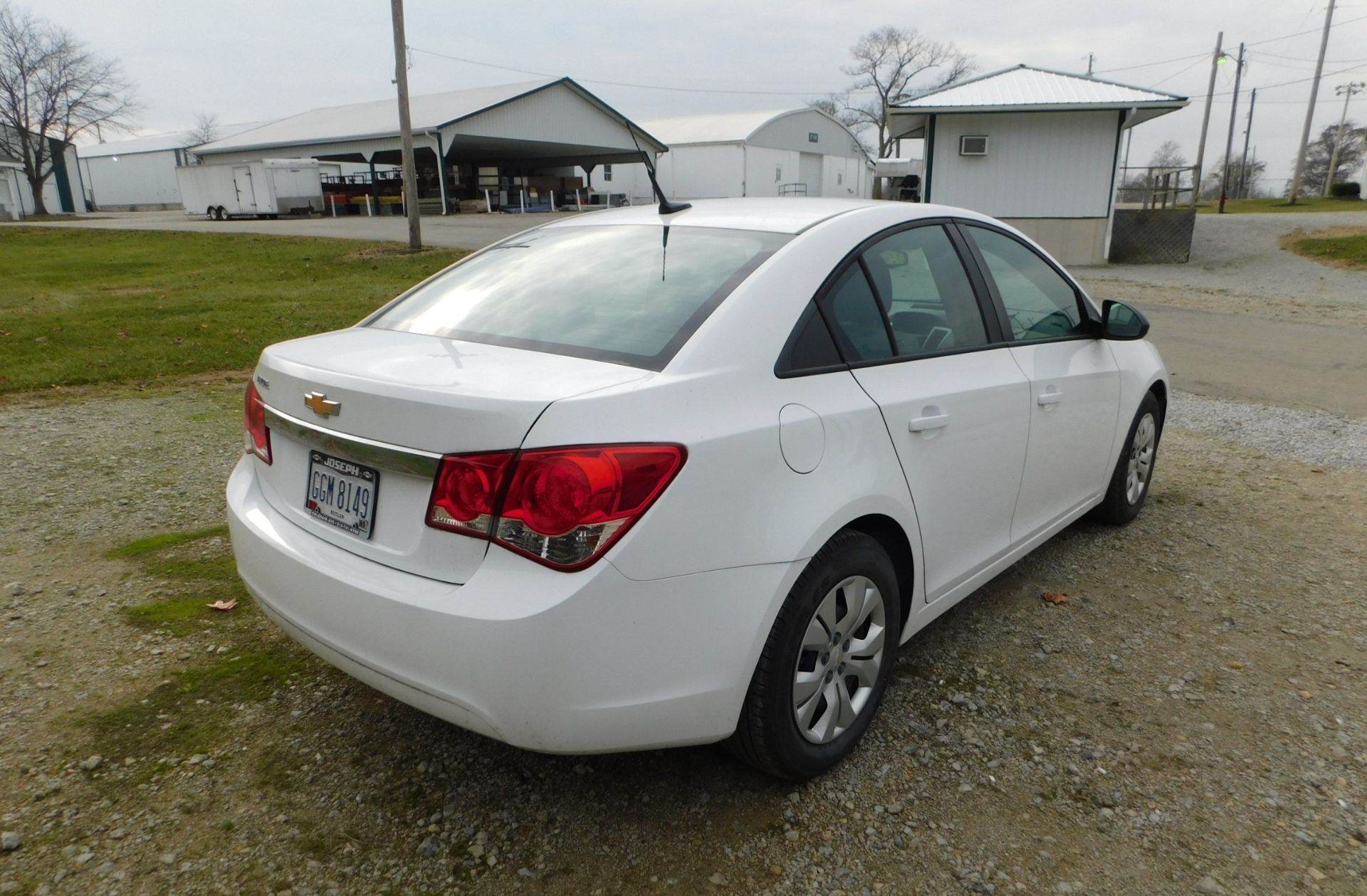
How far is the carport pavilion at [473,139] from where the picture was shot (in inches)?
1356

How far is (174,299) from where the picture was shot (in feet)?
42.5

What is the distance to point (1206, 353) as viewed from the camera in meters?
9.65

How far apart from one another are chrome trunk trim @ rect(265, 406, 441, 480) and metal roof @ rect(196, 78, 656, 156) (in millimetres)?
32129

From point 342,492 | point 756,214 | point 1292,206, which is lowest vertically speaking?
point 1292,206

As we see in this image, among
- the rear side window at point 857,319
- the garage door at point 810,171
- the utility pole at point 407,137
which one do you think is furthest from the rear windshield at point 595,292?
the garage door at point 810,171

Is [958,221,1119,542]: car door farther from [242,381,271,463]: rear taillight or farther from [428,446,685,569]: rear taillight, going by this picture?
[242,381,271,463]: rear taillight

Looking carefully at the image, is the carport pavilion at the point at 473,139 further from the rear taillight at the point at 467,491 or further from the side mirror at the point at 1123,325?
the rear taillight at the point at 467,491

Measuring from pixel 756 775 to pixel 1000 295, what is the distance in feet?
6.37

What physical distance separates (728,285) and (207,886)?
199 cm

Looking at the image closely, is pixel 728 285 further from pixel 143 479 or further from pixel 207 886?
pixel 143 479

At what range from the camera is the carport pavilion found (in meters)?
34.4

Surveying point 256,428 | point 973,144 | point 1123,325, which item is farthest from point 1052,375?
point 973,144

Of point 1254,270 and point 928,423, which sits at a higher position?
point 928,423

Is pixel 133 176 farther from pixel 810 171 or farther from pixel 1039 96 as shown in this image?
pixel 1039 96
